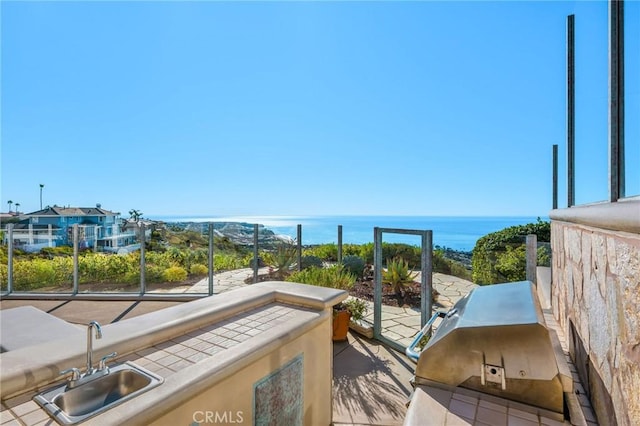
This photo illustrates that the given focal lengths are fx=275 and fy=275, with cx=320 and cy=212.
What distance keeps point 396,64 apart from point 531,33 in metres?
2.47

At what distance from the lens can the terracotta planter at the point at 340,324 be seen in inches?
160

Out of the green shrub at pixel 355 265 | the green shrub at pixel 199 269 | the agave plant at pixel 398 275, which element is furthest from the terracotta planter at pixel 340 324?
the green shrub at pixel 199 269

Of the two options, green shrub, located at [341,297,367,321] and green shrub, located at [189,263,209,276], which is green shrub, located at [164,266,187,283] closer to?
green shrub, located at [189,263,209,276]

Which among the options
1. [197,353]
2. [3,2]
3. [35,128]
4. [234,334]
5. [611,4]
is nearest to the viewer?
[611,4]

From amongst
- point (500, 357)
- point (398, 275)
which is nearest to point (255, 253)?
point (398, 275)

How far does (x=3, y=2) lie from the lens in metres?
3.73

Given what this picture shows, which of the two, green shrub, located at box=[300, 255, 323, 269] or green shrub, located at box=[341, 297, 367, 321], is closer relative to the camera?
green shrub, located at box=[341, 297, 367, 321]

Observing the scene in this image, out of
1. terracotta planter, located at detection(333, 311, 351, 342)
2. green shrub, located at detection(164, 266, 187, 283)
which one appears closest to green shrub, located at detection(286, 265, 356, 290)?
terracotta planter, located at detection(333, 311, 351, 342)

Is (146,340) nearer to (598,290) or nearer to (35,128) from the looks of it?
(598,290)

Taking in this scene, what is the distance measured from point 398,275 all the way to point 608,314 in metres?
3.45

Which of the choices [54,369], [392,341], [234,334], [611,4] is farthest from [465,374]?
[392,341]

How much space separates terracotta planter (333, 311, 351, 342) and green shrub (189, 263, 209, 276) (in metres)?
3.53

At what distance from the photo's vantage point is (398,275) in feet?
14.5

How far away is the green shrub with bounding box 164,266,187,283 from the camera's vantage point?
6.30 m
